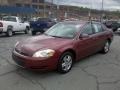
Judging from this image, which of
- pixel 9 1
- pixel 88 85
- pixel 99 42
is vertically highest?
pixel 9 1

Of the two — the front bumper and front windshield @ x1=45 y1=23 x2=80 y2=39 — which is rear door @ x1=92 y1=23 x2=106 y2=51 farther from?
the front bumper

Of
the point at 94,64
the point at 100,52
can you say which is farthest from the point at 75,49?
the point at 100,52

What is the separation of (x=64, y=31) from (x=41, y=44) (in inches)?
52.3

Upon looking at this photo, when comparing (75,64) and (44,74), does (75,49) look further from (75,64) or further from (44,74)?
(44,74)

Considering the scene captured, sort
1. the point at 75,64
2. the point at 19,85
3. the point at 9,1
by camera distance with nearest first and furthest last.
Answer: the point at 19,85 < the point at 75,64 < the point at 9,1

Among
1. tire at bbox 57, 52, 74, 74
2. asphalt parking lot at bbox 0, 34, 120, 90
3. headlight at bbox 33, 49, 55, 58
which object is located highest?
headlight at bbox 33, 49, 55, 58

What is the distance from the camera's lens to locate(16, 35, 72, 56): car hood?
537 cm

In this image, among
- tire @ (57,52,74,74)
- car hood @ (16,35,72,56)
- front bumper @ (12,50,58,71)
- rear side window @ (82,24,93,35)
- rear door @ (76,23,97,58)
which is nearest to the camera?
front bumper @ (12,50,58,71)

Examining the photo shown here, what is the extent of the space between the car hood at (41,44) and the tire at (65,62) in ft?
1.10

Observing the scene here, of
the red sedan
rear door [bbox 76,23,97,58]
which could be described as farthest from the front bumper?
rear door [bbox 76,23,97,58]

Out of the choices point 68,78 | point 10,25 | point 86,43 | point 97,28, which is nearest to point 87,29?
point 86,43

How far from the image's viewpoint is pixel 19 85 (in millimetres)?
4836

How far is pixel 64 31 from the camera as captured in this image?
21.9ft

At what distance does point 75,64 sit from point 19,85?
2447mm
